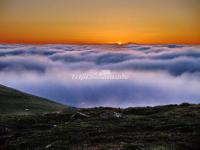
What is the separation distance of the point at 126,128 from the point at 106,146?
11588 mm

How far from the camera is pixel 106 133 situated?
139 ft

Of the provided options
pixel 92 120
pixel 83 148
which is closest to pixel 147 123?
pixel 92 120

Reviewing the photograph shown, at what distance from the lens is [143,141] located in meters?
36.6

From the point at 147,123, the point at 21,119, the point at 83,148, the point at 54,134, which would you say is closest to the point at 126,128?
the point at 147,123

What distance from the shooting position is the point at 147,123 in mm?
48625

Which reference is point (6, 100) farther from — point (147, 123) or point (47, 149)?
point (47, 149)

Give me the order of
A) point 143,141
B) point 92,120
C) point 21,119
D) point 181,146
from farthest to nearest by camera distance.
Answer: point 21,119, point 92,120, point 143,141, point 181,146

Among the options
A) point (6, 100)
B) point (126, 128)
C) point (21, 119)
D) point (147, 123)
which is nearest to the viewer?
point (126, 128)

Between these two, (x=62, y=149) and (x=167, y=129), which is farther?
(x=167, y=129)

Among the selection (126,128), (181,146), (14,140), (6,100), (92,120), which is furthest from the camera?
(6,100)

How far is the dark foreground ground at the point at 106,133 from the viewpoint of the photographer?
35.3 m

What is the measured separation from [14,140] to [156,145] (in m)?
16.7

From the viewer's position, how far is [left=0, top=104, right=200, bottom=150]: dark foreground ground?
35.3 m

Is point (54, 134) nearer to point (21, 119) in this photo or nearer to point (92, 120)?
point (92, 120)
